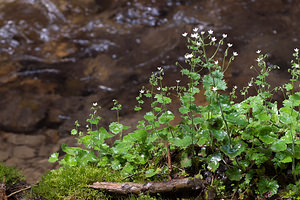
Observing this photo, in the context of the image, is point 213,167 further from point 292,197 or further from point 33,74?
point 33,74

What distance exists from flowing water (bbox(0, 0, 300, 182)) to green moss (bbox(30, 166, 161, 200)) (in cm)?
243

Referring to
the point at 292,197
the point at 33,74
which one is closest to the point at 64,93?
the point at 33,74

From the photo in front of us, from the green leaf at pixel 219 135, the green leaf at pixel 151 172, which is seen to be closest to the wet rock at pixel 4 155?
the green leaf at pixel 151 172

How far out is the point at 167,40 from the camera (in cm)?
716

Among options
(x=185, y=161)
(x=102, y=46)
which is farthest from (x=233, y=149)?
(x=102, y=46)

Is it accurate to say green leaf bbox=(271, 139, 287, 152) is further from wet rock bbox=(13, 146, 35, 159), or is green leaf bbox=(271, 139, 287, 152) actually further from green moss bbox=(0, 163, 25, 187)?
wet rock bbox=(13, 146, 35, 159)

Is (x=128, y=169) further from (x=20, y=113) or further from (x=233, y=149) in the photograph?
(x=20, y=113)

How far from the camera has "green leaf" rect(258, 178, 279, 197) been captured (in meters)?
2.26

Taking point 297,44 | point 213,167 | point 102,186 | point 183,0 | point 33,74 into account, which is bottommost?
point 102,186

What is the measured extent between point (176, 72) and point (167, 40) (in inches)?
51.1

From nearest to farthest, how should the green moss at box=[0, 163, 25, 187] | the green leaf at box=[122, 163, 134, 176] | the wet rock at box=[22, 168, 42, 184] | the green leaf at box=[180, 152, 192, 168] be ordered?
1. the green leaf at box=[180, 152, 192, 168]
2. the green leaf at box=[122, 163, 134, 176]
3. the green moss at box=[0, 163, 25, 187]
4. the wet rock at box=[22, 168, 42, 184]

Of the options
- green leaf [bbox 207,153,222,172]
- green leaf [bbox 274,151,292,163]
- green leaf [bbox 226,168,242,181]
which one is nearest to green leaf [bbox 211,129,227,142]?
green leaf [bbox 207,153,222,172]

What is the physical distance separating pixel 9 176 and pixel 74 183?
883 mm

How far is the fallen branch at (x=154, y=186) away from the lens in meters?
2.37
